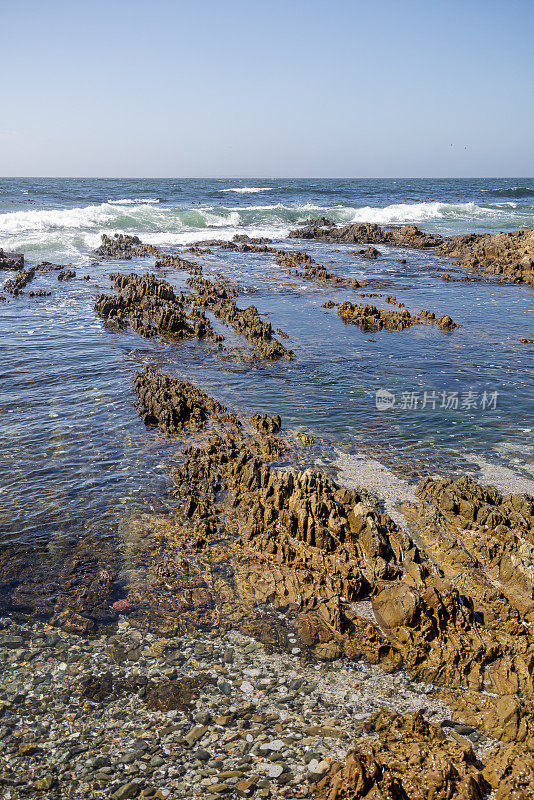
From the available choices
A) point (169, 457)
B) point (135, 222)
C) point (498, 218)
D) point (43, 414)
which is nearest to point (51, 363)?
point (43, 414)

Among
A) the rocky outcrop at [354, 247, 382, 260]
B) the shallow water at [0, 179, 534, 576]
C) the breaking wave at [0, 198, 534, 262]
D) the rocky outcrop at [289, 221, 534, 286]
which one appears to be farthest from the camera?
the breaking wave at [0, 198, 534, 262]

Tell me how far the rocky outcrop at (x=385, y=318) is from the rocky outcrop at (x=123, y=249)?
15701 millimetres

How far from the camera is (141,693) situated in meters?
4.56

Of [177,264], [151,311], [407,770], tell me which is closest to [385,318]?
[151,311]

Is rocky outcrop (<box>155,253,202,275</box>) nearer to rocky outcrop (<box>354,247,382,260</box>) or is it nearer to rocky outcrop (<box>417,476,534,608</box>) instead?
rocky outcrop (<box>354,247,382,260</box>)

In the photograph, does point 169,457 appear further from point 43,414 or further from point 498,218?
point 498,218

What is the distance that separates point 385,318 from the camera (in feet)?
56.9

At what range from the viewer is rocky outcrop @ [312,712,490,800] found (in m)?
3.69

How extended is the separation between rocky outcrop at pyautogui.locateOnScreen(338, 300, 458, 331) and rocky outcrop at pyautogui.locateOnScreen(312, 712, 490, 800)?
540 inches

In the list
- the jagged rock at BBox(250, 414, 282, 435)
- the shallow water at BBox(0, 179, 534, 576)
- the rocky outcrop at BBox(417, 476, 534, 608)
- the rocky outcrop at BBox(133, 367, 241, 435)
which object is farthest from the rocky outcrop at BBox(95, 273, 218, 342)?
the rocky outcrop at BBox(417, 476, 534, 608)

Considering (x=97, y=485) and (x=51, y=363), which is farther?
(x=51, y=363)

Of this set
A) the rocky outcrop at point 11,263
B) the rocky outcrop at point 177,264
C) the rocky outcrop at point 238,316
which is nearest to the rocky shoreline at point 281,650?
the rocky outcrop at point 238,316

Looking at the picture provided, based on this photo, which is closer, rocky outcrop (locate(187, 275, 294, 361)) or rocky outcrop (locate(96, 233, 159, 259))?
rocky outcrop (locate(187, 275, 294, 361))

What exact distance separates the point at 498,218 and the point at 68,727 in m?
53.2
